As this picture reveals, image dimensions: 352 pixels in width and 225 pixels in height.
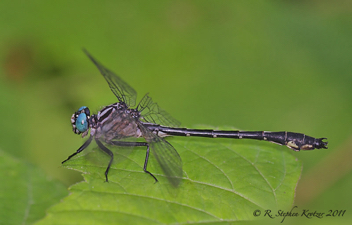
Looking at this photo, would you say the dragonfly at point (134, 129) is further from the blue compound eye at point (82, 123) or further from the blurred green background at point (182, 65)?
the blurred green background at point (182, 65)

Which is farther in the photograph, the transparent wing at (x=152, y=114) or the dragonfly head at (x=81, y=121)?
the transparent wing at (x=152, y=114)

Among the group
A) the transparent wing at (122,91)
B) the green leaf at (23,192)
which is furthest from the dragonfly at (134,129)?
the green leaf at (23,192)

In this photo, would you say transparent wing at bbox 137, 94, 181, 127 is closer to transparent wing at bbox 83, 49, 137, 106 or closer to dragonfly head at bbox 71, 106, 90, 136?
transparent wing at bbox 83, 49, 137, 106

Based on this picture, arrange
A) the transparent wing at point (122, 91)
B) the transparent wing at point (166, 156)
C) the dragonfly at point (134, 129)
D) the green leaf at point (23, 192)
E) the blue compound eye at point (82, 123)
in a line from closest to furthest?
the green leaf at point (23, 192) < the transparent wing at point (166, 156) < the dragonfly at point (134, 129) < the blue compound eye at point (82, 123) < the transparent wing at point (122, 91)

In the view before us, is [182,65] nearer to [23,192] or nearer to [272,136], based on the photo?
[272,136]

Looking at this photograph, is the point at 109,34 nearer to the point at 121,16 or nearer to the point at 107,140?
the point at 121,16

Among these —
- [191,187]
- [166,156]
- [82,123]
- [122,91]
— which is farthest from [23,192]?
[122,91]

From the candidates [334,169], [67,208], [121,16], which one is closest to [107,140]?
[67,208]
